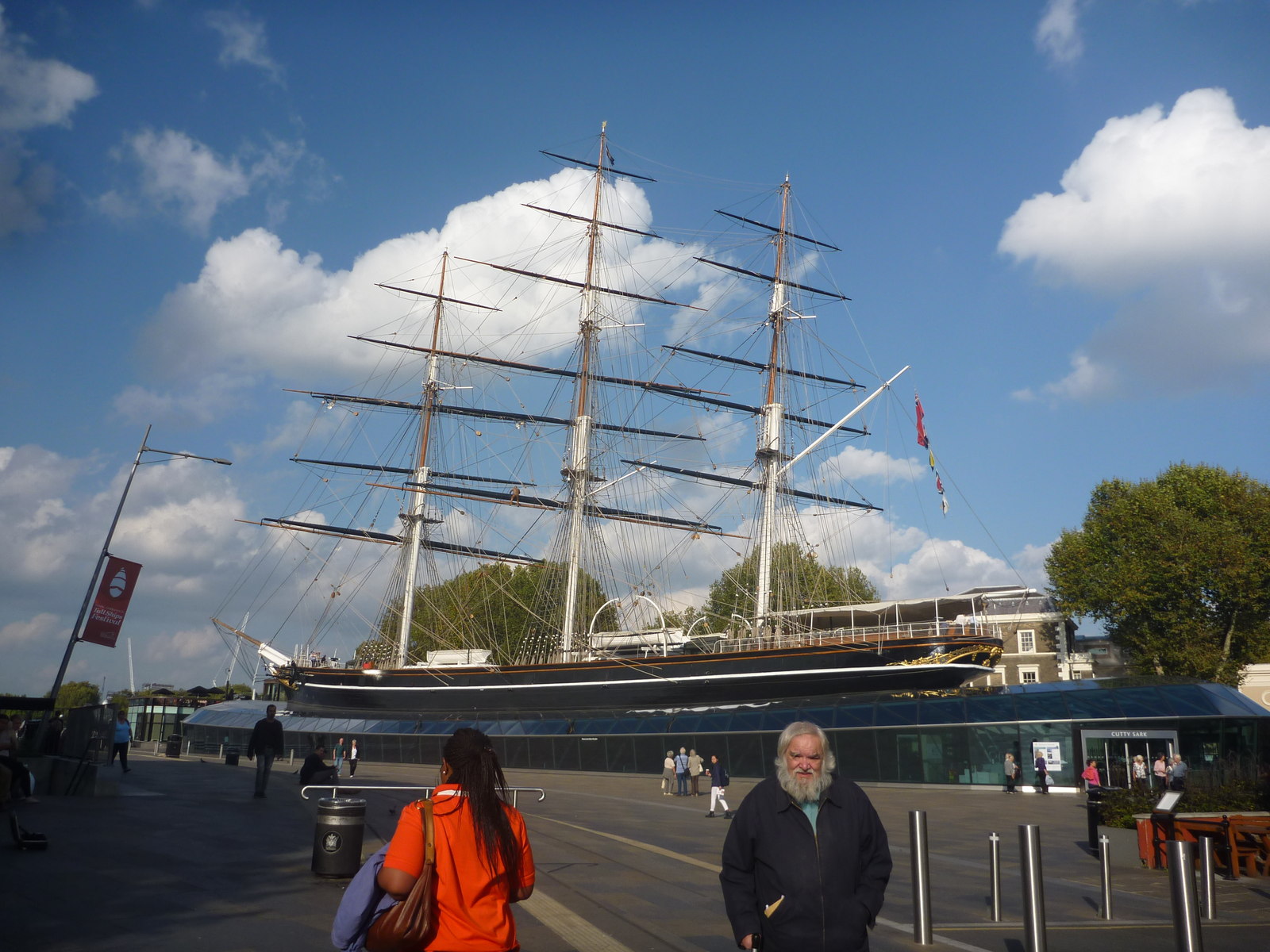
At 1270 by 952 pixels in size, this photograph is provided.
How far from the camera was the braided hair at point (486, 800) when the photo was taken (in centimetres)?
388

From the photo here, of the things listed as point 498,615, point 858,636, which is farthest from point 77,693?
point 858,636

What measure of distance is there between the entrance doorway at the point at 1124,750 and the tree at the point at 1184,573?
2491cm

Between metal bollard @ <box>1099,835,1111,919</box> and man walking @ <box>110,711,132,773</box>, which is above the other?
man walking @ <box>110,711,132,773</box>

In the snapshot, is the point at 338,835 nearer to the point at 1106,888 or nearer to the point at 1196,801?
the point at 1106,888

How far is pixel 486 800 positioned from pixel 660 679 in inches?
1611

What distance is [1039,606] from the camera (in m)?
65.5

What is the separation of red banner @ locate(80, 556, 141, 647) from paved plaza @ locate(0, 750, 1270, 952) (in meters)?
4.45

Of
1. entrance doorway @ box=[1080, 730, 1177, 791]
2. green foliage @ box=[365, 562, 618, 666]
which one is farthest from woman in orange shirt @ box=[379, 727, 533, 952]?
green foliage @ box=[365, 562, 618, 666]

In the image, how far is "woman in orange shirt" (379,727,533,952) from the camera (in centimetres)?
377

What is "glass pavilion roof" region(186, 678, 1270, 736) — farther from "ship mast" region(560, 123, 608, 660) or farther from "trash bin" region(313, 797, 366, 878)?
"trash bin" region(313, 797, 366, 878)

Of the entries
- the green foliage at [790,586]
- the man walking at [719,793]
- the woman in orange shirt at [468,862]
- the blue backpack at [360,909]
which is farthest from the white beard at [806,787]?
the green foliage at [790,586]

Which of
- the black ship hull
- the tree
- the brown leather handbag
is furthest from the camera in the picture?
the tree

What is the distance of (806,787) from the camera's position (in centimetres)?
444

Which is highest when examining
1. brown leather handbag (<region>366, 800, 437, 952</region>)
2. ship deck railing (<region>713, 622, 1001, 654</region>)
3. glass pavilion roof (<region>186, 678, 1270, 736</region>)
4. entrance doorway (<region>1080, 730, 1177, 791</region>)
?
ship deck railing (<region>713, 622, 1001, 654</region>)
